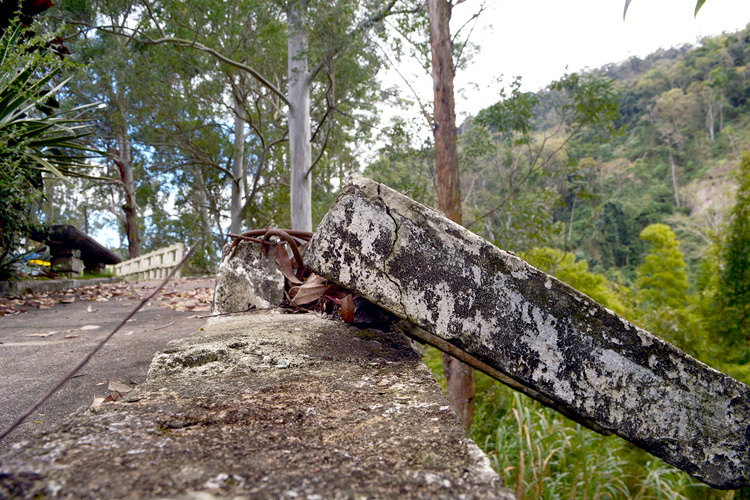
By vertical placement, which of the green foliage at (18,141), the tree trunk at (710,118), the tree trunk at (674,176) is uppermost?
the tree trunk at (710,118)

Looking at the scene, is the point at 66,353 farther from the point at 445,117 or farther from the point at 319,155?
the point at 319,155

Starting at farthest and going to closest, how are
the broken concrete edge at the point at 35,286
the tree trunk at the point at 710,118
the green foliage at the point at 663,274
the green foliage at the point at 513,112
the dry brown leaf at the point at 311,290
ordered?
the tree trunk at the point at 710,118 → the green foliage at the point at 663,274 → the green foliage at the point at 513,112 → the broken concrete edge at the point at 35,286 → the dry brown leaf at the point at 311,290

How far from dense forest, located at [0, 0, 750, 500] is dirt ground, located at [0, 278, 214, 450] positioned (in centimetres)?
115

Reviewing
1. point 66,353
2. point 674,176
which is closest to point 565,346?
point 66,353

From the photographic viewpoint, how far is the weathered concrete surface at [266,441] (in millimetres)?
504

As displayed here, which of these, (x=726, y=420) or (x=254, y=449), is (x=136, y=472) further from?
(x=726, y=420)

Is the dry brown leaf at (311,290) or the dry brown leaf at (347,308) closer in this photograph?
the dry brown leaf at (347,308)

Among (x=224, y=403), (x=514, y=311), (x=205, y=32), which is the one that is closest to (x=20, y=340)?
(x=224, y=403)

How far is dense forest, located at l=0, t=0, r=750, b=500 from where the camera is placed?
4559mm

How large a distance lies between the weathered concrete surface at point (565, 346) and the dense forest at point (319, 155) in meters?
2.76

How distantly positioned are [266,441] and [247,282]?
1316mm

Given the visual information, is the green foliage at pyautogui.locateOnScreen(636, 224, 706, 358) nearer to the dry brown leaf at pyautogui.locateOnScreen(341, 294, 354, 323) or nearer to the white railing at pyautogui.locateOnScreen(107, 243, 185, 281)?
the white railing at pyautogui.locateOnScreen(107, 243, 185, 281)

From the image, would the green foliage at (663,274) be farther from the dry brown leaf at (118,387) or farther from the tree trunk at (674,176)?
the tree trunk at (674,176)

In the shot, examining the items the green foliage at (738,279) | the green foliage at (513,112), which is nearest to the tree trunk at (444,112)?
the green foliage at (513,112)
